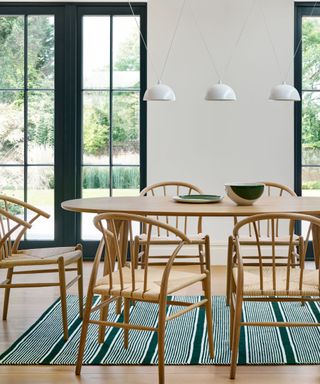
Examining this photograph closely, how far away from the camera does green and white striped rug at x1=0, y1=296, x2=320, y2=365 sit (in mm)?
3535

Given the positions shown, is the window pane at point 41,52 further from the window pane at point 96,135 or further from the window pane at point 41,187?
the window pane at point 41,187

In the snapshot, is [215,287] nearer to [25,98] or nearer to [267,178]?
[267,178]

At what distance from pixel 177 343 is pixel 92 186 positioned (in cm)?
287

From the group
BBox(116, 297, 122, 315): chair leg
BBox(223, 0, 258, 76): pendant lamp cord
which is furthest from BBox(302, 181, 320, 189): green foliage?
BBox(116, 297, 122, 315): chair leg

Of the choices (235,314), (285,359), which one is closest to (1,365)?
(235,314)

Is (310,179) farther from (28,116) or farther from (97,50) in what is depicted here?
(28,116)

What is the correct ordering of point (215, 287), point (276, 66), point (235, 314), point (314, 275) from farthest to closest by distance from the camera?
point (276, 66), point (215, 287), point (314, 275), point (235, 314)

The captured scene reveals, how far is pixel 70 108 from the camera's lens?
6383 millimetres

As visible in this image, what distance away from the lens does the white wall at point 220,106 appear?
6.19m

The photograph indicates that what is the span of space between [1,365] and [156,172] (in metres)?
3.08

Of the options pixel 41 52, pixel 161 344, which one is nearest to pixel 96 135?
pixel 41 52

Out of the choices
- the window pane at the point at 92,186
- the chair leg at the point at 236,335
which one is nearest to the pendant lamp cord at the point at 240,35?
the window pane at the point at 92,186

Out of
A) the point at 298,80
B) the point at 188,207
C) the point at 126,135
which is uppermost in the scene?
the point at 298,80

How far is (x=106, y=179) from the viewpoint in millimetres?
6449
